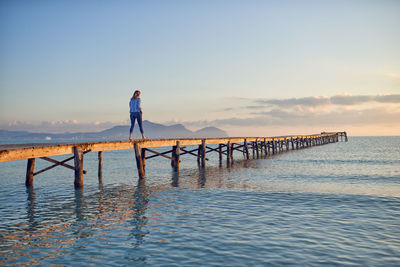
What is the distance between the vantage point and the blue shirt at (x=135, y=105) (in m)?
14.8

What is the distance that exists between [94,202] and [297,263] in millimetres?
8118

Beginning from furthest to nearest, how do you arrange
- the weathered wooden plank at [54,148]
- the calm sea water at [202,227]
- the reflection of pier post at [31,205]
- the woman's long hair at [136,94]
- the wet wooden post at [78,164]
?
the woman's long hair at [136,94]
the wet wooden post at [78,164]
the weathered wooden plank at [54,148]
the reflection of pier post at [31,205]
the calm sea water at [202,227]

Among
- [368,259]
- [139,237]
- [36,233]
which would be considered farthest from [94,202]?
[368,259]

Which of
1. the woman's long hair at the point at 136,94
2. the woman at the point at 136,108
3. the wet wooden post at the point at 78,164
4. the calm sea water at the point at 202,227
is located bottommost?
the calm sea water at the point at 202,227

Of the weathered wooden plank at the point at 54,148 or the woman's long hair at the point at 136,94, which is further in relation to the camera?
the woman's long hair at the point at 136,94

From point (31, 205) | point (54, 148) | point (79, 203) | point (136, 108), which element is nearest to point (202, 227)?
point (79, 203)

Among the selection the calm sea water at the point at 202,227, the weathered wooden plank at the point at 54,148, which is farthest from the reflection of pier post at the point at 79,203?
the weathered wooden plank at the point at 54,148

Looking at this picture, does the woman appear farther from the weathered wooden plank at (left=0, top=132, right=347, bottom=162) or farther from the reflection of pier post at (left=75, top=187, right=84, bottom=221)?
the reflection of pier post at (left=75, top=187, right=84, bottom=221)

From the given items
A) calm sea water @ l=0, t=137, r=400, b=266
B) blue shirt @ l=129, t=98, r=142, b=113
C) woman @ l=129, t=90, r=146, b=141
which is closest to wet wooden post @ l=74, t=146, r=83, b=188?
calm sea water @ l=0, t=137, r=400, b=266

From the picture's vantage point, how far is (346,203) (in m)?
A: 10.8

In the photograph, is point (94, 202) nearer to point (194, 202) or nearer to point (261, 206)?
point (194, 202)

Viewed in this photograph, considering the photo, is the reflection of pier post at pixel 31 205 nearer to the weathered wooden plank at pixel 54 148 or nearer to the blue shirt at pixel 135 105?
the weathered wooden plank at pixel 54 148

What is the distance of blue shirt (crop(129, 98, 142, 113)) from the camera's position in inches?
583

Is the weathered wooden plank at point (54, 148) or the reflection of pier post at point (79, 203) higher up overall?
the weathered wooden plank at point (54, 148)
